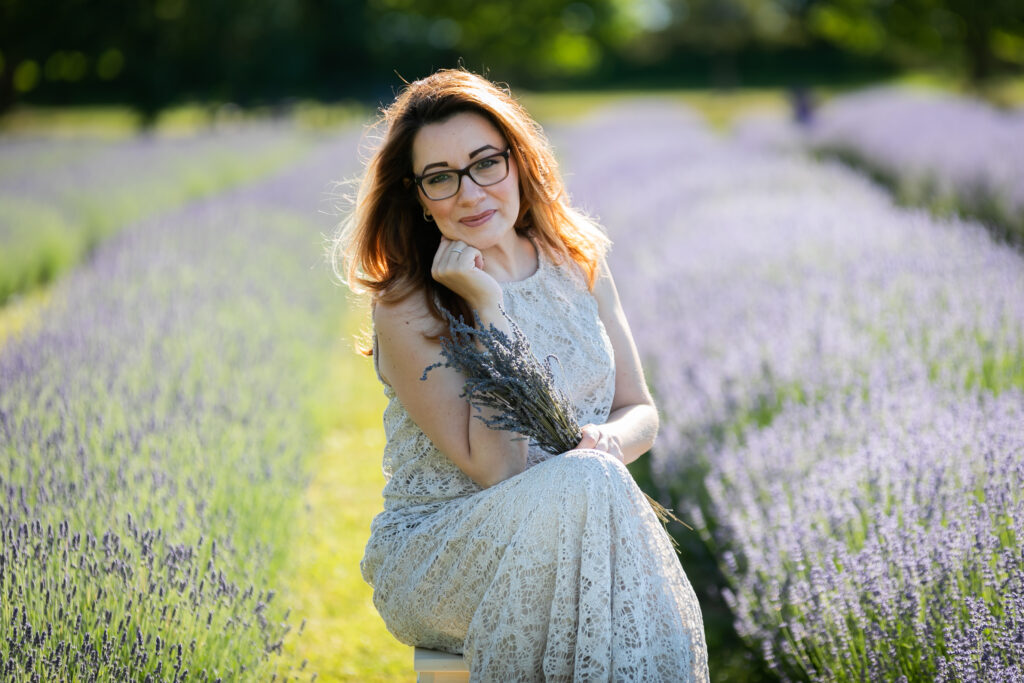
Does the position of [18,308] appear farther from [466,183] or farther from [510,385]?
[510,385]

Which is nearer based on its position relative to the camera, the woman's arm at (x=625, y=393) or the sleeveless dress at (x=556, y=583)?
the sleeveless dress at (x=556, y=583)

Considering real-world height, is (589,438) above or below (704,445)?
above

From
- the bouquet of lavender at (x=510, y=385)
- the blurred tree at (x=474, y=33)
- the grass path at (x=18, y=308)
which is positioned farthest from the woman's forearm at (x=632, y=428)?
the blurred tree at (x=474, y=33)

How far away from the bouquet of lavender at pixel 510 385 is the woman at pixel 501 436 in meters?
0.05

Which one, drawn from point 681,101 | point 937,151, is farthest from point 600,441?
point 681,101

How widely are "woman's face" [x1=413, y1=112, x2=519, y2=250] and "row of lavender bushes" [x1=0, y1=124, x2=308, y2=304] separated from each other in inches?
230

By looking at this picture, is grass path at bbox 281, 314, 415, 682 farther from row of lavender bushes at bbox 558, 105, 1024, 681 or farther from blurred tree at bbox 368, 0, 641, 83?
blurred tree at bbox 368, 0, 641, 83

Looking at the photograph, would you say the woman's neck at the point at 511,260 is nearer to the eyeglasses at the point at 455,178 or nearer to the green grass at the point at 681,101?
the eyeglasses at the point at 455,178

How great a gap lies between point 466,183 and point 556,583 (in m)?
0.87

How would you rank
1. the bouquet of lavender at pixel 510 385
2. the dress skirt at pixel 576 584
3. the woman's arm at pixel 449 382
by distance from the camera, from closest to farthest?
the dress skirt at pixel 576 584
the bouquet of lavender at pixel 510 385
the woman's arm at pixel 449 382

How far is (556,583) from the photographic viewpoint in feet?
5.56

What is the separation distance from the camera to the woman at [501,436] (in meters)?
1.69

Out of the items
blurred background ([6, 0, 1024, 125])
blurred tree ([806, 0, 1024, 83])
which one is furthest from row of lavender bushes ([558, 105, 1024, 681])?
blurred tree ([806, 0, 1024, 83])

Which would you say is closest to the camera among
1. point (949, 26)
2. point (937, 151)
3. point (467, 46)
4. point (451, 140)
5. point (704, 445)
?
point (451, 140)
